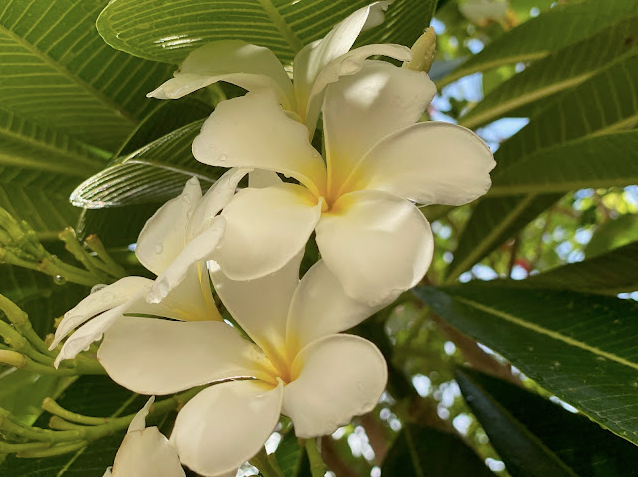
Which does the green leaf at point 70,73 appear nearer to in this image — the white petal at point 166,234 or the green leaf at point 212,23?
the green leaf at point 212,23

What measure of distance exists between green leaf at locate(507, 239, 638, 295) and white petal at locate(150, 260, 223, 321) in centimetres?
56

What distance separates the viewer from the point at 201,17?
1.84ft

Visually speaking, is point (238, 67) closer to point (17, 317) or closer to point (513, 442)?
point (17, 317)

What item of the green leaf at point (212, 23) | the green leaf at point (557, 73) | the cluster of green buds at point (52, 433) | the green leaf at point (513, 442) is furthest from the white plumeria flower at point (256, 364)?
the green leaf at point (557, 73)

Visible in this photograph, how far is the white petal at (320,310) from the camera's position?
44 centimetres

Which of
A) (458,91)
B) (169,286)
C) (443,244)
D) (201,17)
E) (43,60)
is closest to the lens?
(169,286)

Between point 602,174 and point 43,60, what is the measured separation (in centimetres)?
65

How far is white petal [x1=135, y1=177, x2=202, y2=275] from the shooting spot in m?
0.52

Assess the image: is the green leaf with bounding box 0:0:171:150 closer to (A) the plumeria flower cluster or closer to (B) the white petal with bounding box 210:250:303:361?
(A) the plumeria flower cluster

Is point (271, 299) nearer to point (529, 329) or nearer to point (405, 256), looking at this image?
point (405, 256)

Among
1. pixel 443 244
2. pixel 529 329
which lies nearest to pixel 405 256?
pixel 529 329

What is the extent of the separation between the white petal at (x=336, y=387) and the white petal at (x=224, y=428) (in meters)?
0.02

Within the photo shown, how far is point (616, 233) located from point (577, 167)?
64 cm

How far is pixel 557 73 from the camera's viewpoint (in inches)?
36.0
